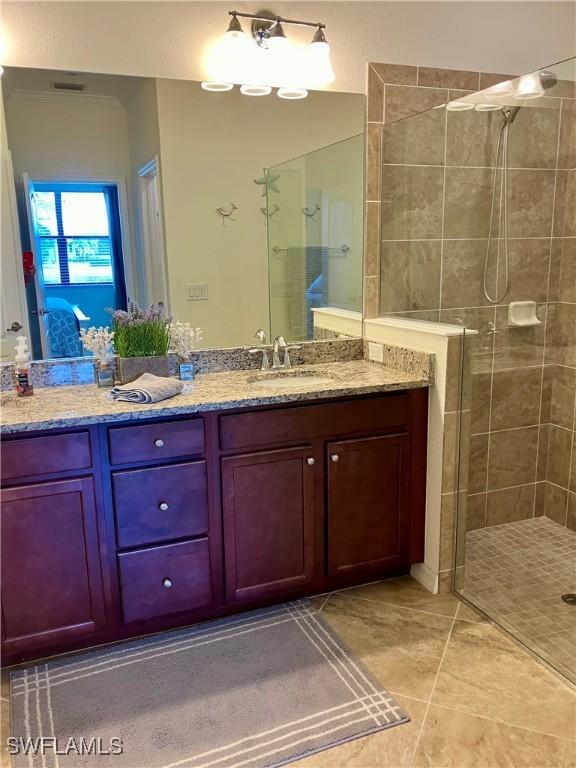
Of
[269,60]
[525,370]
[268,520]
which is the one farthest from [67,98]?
[525,370]

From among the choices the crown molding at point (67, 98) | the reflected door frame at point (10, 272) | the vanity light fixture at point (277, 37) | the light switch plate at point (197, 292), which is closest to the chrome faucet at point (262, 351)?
the light switch plate at point (197, 292)

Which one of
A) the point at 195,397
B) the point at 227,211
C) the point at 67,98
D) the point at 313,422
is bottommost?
the point at 313,422

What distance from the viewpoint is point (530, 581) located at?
2.48 metres

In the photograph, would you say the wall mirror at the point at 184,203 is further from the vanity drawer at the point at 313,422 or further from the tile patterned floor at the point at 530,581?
the tile patterned floor at the point at 530,581

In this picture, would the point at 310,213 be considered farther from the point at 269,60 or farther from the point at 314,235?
the point at 269,60

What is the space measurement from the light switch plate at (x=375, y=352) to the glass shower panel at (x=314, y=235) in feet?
0.66

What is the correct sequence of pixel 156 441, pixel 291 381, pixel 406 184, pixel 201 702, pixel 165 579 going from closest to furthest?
pixel 201 702 < pixel 156 441 < pixel 165 579 < pixel 291 381 < pixel 406 184

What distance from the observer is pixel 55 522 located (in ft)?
6.31

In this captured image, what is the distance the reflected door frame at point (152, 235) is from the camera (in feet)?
7.77

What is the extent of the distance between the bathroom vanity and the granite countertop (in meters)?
0.01

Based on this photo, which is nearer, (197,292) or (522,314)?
(197,292)

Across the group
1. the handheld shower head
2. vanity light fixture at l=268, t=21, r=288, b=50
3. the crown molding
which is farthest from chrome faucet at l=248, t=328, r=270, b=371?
the handheld shower head

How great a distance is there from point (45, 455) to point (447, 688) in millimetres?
1494

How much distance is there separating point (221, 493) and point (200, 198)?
1.23m
